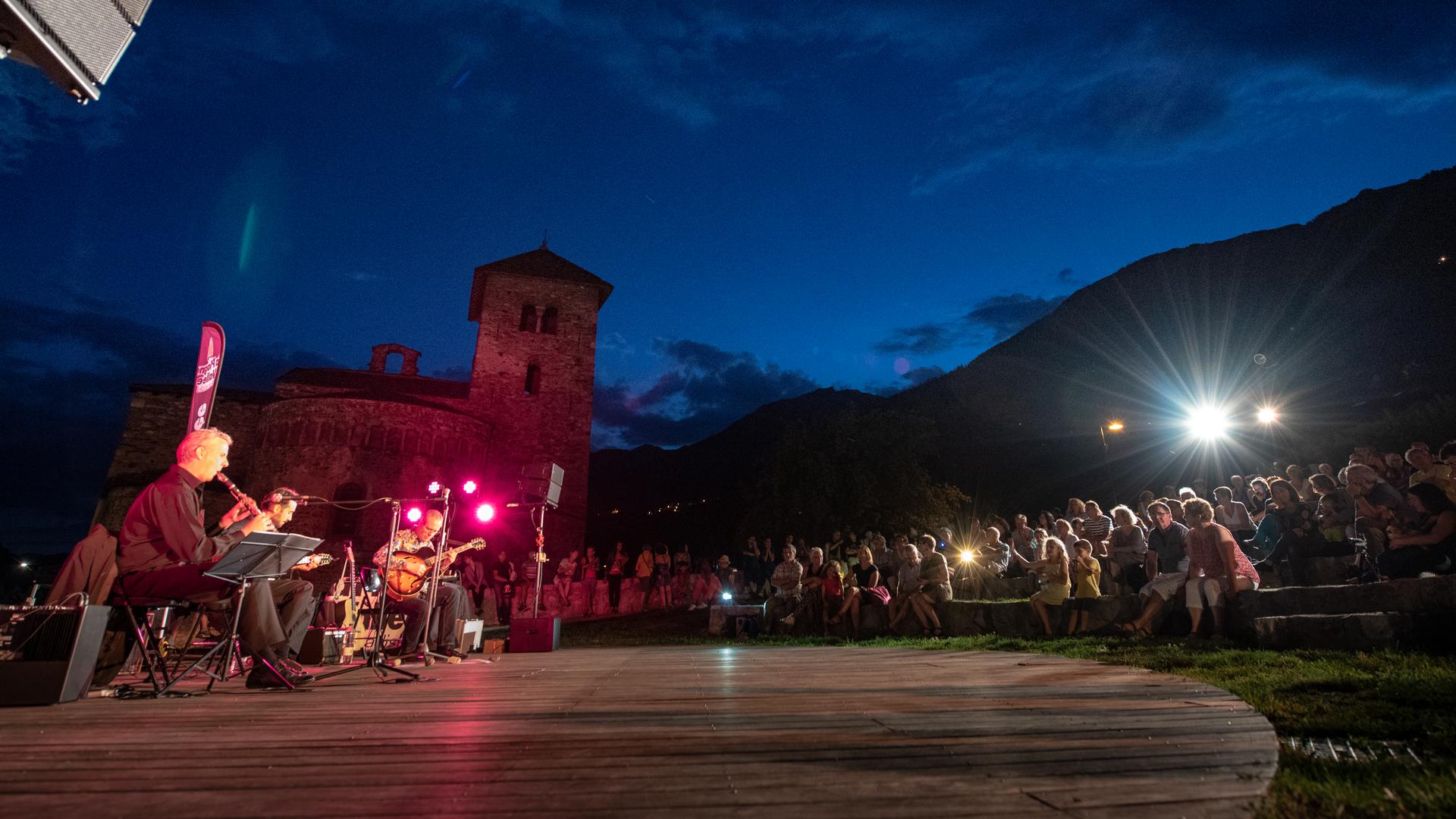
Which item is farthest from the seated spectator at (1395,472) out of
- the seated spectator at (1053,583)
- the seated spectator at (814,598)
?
the seated spectator at (814,598)

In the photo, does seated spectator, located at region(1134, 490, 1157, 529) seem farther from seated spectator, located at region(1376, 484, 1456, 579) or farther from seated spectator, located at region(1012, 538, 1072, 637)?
seated spectator, located at region(1376, 484, 1456, 579)

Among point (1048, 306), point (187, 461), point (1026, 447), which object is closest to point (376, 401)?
point (187, 461)

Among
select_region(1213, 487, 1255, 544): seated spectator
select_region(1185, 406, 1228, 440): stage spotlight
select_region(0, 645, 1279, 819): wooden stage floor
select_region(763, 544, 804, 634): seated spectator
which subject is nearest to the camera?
select_region(0, 645, 1279, 819): wooden stage floor

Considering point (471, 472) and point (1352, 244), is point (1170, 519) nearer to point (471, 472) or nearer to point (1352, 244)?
point (471, 472)

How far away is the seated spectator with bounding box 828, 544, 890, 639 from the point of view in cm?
1098

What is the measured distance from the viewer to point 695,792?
169 centimetres

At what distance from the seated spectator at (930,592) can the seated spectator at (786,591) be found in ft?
9.10

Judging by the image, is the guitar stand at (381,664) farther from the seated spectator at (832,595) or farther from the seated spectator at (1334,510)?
the seated spectator at (1334,510)

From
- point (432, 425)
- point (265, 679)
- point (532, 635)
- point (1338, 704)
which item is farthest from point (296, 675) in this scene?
point (432, 425)

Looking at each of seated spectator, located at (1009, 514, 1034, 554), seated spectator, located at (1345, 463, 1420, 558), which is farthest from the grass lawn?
seated spectator, located at (1009, 514, 1034, 554)

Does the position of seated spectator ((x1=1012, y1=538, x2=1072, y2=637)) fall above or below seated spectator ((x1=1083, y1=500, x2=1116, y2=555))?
below

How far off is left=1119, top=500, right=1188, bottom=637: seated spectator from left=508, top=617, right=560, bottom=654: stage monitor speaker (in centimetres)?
695

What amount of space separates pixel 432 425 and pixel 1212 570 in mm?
22612

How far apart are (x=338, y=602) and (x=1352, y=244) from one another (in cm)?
5987
